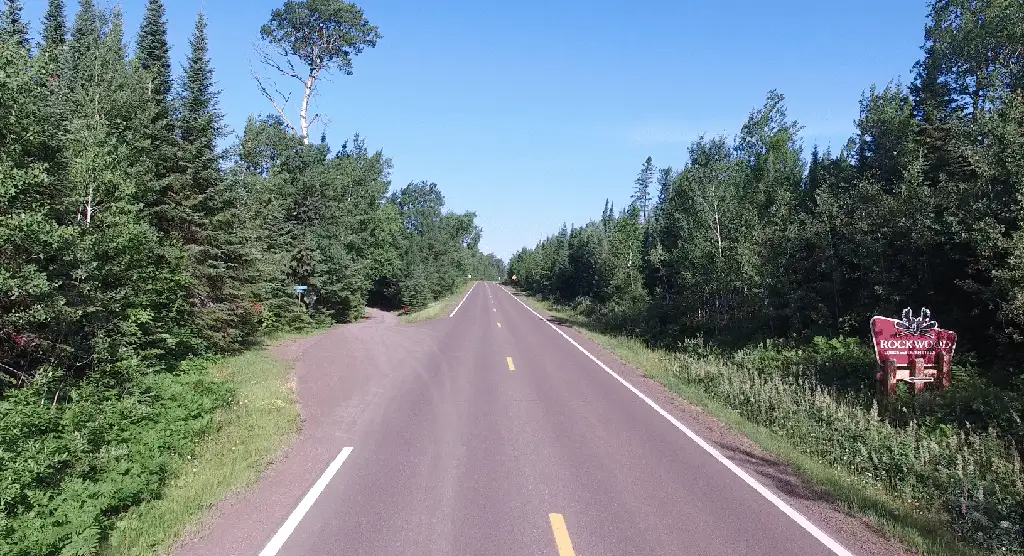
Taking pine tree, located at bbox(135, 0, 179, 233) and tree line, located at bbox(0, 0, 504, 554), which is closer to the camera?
tree line, located at bbox(0, 0, 504, 554)

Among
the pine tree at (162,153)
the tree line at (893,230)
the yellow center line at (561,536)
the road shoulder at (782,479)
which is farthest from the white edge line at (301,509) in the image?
the tree line at (893,230)

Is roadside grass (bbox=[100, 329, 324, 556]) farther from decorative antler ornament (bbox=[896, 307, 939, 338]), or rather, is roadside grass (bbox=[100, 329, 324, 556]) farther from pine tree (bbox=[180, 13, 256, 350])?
decorative antler ornament (bbox=[896, 307, 939, 338])

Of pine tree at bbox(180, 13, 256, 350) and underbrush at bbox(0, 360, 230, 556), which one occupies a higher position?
pine tree at bbox(180, 13, 256, 350)

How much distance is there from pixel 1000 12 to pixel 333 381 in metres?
28.3

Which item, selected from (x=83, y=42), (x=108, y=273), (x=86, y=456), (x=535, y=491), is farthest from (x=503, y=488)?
(x=83, y=42)

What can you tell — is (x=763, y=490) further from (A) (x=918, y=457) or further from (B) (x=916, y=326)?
(B) (x=916, y=326)

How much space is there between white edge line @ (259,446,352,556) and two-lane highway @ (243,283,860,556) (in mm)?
26

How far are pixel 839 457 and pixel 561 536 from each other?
5.26m

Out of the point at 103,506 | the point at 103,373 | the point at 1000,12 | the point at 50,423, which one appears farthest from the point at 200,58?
the point at 1000,12

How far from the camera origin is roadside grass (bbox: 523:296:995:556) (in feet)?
18.7

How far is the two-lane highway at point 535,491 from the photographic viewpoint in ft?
17.0

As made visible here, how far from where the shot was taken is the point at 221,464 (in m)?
7.26

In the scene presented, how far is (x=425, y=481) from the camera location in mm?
6711

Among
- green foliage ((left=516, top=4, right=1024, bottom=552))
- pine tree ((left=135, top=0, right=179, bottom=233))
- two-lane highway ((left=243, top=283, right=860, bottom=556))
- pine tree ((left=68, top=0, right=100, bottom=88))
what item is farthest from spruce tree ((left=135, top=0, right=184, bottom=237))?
green foliage ((left=516, top=4, right=1024, bottom=552))
